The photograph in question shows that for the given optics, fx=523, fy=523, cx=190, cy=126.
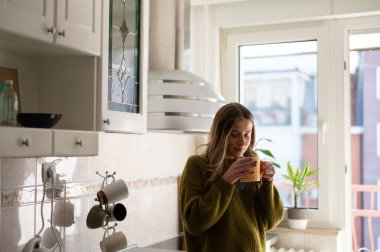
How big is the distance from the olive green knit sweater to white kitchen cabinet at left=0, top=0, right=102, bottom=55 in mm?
641

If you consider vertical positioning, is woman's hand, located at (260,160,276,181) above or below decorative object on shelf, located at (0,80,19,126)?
below

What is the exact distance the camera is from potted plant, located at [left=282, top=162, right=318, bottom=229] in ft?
10.7

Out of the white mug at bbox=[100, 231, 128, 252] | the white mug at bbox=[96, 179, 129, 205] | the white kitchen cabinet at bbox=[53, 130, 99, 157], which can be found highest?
the white kitchen cabinet at bbox=[53, 130, 99, 157]

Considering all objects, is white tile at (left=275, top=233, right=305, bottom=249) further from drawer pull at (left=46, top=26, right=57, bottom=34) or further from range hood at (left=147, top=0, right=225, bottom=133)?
drawer pull at (left=46, top=26, right=57, bottom=34)

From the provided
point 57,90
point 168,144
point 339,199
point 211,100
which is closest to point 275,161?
point 339,199

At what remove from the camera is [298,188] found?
10.8ft

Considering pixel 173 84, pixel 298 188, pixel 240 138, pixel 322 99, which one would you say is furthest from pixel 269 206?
pixel 322 99

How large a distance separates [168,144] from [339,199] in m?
1.14

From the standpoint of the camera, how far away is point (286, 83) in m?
3.64

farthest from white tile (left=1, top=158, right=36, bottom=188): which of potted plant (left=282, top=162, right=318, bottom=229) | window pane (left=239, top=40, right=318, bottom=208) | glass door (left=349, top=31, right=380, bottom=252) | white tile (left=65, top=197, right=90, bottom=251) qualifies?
glass door (left=349, top=31, right=380, bottom=252)

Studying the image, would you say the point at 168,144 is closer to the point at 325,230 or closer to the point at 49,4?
the point at 325,230

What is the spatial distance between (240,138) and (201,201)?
0.30 m

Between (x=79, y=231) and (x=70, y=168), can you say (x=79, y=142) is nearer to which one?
(x=70, y=168)

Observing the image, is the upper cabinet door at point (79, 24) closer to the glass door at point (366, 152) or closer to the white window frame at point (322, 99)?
the white window frame at point (322, 99)
